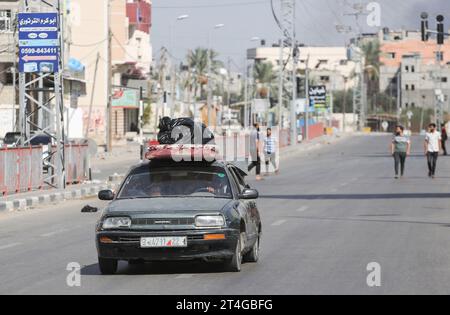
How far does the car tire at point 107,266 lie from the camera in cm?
1330

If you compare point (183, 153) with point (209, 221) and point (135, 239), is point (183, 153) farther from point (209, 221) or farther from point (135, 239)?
point (135, 239)

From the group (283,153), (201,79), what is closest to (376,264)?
(283,153)

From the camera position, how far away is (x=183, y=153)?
47.0ft

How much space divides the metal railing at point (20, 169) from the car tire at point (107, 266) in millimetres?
17379

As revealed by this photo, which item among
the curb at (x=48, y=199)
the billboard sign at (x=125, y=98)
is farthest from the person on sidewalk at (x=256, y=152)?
the billboard sign at (x=125, y=98)

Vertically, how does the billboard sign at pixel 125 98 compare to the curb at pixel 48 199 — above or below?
above

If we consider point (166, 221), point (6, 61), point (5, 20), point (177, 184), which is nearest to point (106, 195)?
point (177, 184)

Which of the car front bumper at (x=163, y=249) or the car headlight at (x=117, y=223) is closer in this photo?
the car front bumper at (x=163, y=249)

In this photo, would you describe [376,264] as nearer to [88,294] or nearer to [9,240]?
[88,294]

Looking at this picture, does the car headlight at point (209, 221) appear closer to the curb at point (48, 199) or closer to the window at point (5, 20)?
the curb at point (48, 199)

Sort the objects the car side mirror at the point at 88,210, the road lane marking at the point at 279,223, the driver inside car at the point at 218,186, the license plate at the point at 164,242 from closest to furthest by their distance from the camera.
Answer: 1. the license plate at the point at 164,242
2. the driver inside car at the point at 218,186
3. the road lane marking at the point at 279,223
4. the car side mirror at the point at 88,210

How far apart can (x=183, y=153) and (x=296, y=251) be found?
8.75ft

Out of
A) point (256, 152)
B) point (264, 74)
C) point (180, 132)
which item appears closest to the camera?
point (180, 132)

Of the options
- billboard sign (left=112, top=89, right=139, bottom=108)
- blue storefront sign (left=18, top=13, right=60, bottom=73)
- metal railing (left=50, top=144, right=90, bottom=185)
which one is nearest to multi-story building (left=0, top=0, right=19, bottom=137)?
metal railing (left=50, top=144, right=90, bottom=185)
